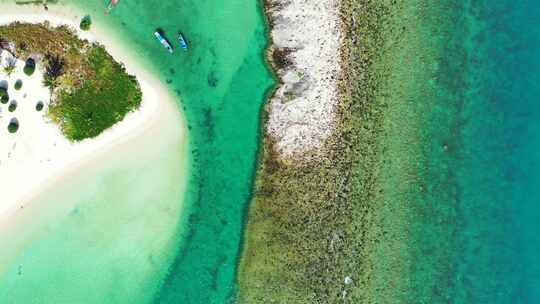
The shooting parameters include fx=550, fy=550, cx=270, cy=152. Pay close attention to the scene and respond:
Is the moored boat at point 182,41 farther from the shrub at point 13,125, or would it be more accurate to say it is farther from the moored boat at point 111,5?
the shrub at point 13,125

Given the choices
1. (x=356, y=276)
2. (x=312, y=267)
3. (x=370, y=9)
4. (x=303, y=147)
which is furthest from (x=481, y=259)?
(x=370, y=9)

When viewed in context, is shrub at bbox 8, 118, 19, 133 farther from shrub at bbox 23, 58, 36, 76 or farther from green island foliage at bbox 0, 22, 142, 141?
shrub at bbox 23, 58, 36, 76

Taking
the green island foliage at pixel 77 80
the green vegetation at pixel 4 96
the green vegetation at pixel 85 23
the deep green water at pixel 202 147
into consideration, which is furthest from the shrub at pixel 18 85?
the deep green water at pixel 202 147

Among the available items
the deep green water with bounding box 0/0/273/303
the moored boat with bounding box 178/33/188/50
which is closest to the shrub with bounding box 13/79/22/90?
the deep green water with bounding box 0/0/273/303

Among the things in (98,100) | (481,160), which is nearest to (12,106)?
(98,100)

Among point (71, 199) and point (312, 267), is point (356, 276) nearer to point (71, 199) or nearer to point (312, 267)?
point (312, 267)

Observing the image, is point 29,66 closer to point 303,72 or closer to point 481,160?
point 303,72
